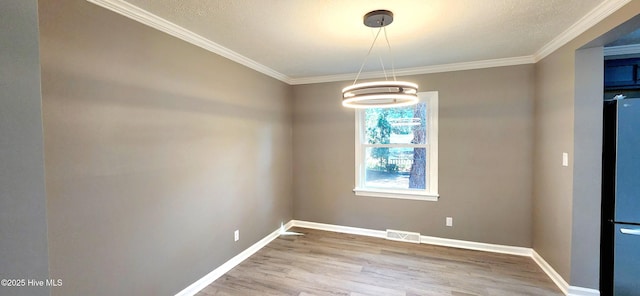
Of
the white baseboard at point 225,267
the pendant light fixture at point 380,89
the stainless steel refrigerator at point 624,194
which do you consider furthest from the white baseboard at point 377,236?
the pendant light fixture at point 380,89

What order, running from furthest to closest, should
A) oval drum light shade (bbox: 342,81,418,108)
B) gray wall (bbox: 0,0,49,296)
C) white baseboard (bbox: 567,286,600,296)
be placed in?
white baseboard (bbox: 567,286,600,296)
oval drum light shade (bbox: 342,81,418,108)
gray wall (bbox: 0,0,49,296)

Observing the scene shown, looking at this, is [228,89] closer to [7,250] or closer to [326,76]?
[326,76]

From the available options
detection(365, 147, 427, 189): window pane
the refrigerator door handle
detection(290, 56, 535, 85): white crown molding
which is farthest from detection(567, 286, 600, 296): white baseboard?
detection(290, 56, 535, 85): white crown molding

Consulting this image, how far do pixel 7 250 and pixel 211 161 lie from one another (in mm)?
2095

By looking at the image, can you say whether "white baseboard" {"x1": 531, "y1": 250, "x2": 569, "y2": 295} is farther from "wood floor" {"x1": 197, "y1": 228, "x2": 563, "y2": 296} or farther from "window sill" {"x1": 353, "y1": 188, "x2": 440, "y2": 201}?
"window sill" {"x1": 353, "y1": 188, "x2": 440, "y2": 201}

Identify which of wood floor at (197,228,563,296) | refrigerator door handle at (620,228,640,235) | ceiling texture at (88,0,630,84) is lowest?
wood floor at (197,228,563,296)

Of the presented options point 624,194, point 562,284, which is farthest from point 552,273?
point 624,194

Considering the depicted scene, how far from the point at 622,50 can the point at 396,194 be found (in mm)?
2788

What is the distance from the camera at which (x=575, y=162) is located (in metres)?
2.34

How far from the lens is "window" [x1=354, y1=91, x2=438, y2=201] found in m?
3.60

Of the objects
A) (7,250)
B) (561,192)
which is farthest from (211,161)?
(561,192)

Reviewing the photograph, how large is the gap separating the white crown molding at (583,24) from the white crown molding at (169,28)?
3151 mm

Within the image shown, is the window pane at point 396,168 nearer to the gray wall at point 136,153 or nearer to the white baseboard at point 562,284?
the white baseboard at point 562,284

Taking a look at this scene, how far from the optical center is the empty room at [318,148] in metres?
1.59
